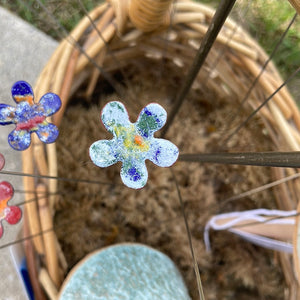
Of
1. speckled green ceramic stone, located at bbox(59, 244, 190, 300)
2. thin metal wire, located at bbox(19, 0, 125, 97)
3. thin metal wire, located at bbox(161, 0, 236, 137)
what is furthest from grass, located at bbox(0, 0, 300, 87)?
speckled green ceramic stone, located at bbox(59, 244, 190, 300)

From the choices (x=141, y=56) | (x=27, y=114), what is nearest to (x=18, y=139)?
(x=27, y=114)

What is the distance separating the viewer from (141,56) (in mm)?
457

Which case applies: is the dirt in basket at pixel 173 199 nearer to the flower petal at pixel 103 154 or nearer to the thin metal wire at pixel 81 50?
the thin metal wire at pixel 81 50

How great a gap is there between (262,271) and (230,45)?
0.30m

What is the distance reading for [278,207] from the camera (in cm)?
45

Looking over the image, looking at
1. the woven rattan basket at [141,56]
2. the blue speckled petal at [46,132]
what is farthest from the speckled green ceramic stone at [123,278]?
the blue speckled petal at [46,132]

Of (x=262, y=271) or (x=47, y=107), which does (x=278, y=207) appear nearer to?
(x=262, y=271)

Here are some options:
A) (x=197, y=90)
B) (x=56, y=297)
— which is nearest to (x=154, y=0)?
(x=197, y=90)

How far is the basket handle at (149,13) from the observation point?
0.32m

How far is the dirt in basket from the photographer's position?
0.43 metres

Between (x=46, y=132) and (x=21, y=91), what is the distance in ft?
0.11

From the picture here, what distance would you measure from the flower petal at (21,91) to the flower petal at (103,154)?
81mm

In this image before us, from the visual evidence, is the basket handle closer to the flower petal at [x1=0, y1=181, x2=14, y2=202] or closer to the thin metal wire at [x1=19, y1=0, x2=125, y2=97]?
the thin metal wire at [x1=19, y1=0, x2=125, y2=97]

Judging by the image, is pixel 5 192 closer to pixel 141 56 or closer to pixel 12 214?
pixel 12 214
